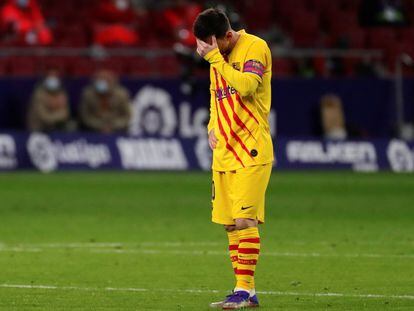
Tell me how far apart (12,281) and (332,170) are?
15.1 meters

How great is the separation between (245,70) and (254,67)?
0.07 meters

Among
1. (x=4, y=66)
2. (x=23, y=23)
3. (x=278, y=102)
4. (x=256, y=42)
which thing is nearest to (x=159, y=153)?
(x=278, y=102)

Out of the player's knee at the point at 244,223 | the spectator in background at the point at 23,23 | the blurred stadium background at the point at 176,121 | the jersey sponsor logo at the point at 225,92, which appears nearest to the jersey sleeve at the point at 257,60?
the jersey sponsor logo at the point at 225,92

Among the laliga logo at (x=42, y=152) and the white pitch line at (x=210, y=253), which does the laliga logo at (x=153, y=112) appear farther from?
the white pitch line at (x=210, y=253)

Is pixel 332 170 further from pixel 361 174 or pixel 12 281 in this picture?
pixel 12 281

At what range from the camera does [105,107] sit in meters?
26.0

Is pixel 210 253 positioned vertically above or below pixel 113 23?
below

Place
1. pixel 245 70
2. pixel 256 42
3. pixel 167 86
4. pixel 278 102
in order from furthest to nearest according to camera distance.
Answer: pixel 278 102 < pixel 167 86 < pixel 256 42 < pixel 245 70

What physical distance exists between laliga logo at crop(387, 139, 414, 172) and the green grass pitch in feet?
4.61

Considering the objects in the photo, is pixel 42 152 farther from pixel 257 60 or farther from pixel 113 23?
pixel 257 60

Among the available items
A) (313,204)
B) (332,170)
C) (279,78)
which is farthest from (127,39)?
(313,204)

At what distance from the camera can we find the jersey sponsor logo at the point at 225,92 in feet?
32.5

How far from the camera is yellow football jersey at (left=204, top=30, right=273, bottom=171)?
9.87 meters

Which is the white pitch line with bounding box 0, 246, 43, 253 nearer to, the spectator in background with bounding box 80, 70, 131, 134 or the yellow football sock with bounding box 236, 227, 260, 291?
the yellow football sock with bounding box 236, 227, 260, 291
